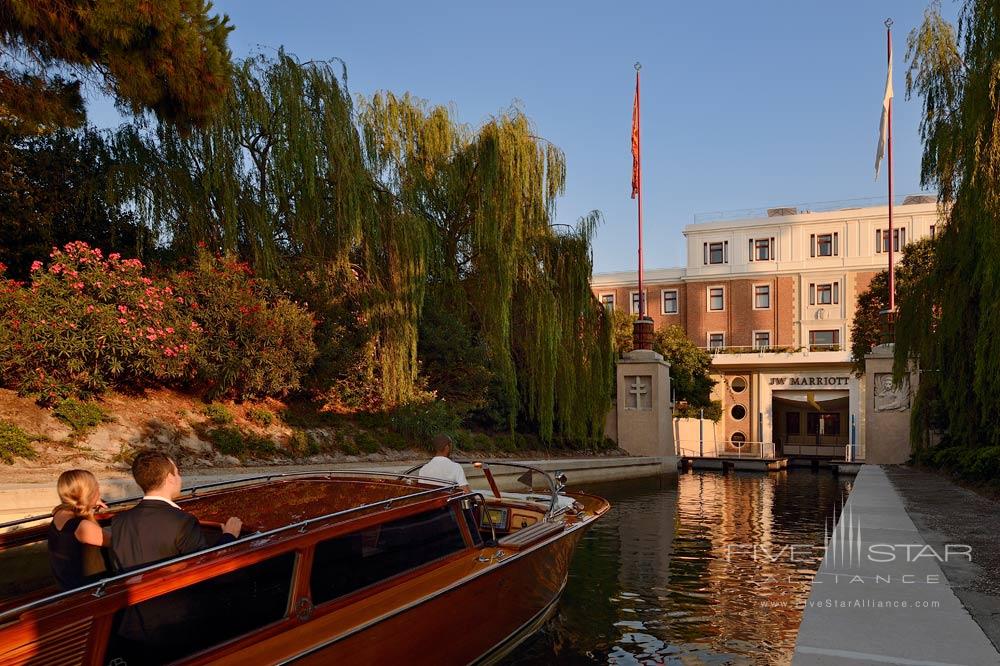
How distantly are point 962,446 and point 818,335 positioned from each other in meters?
31.2

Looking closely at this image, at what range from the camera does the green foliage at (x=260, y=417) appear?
54.4 feet

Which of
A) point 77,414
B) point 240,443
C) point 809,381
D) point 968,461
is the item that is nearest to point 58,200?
point 77,414

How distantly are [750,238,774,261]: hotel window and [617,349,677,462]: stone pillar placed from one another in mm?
20877

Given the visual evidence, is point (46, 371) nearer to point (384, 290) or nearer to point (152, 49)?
point (152, 49)

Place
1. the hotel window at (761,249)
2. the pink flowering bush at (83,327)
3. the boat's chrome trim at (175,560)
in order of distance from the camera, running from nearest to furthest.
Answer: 1. the boat's chrome trim at (175,560)
2. the pink flowering bush at (83,327)
3. the hotel window at (761,249)

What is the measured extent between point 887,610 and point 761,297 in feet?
148

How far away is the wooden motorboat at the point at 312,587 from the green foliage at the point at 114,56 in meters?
7.05

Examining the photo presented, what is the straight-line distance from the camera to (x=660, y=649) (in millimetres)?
6480

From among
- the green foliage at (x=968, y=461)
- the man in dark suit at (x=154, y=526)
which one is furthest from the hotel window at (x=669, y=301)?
the man in dark suit at (x=154, y=526)

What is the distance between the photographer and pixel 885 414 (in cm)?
2650

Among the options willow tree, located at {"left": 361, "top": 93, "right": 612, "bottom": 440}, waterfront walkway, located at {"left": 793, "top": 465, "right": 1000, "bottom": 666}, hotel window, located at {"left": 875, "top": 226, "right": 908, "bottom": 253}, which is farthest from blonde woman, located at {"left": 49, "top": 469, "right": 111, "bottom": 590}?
hotel window, located at {"left": 875, "top": 226, "right": 908, "bottom": 253}

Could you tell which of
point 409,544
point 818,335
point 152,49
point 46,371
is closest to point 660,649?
point 409,544

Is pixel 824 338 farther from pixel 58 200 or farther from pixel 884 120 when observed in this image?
pixel 58 200

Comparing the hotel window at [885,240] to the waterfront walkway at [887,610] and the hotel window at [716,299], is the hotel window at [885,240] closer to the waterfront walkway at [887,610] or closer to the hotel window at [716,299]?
the hotel window at [716,299]
